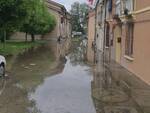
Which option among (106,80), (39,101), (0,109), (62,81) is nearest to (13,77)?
(62,81)

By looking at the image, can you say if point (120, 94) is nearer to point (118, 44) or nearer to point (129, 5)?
point (129, 5)

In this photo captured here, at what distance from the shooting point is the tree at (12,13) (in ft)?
→ 79.8

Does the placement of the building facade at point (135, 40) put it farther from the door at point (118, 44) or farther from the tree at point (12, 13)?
the tree at point (12, 13)

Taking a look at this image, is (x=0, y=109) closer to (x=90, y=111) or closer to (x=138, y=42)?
(x=90, y=111)

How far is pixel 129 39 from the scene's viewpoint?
21.7 meters

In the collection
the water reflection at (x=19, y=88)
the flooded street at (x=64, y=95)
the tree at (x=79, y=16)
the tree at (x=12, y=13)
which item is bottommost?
the flooded street at (x=64, y=95)

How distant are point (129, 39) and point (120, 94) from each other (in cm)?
940

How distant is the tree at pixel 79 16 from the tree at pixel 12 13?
289 ft

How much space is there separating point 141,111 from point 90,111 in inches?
53.3

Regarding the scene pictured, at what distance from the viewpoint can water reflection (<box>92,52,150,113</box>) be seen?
405 inches

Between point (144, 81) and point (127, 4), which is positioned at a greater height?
point (127, 4)

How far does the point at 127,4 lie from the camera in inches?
903

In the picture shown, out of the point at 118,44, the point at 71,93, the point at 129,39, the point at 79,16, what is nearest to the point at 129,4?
the point at 129,39

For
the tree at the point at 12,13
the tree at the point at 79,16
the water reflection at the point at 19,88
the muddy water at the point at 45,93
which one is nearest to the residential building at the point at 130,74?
the muddy water at the point at 45,93
